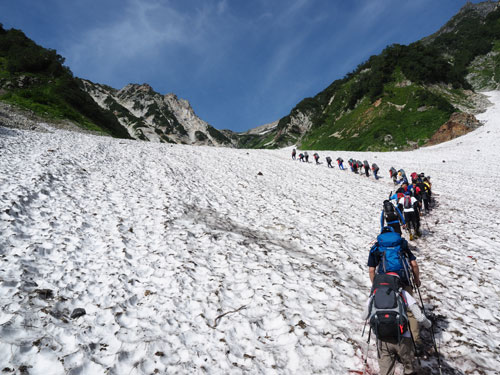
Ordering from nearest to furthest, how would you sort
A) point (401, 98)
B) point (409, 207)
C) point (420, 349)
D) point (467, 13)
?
point (420, 349) → point (409, 207) → point (401, 98) → point (467, 13)

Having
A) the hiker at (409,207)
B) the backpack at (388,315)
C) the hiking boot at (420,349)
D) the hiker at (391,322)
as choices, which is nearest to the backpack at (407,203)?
the hiker at (409,207)

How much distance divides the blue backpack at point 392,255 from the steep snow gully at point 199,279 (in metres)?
1.78

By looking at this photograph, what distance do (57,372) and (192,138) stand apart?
201m

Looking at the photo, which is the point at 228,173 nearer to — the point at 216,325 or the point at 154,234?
the point at 154,234

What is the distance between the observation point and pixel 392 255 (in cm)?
544

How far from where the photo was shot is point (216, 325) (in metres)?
5.63

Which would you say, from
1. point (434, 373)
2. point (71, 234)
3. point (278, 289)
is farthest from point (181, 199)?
point (434, 373)

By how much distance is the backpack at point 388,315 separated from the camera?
396 cm

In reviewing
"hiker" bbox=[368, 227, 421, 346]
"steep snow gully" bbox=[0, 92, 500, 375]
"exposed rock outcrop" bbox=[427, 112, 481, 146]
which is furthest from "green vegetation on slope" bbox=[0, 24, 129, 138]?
"exposed rock outcrop" bbox=[427, 112, 481, 146]

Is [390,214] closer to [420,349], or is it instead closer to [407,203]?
[420,349]

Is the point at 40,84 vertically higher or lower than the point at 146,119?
lower

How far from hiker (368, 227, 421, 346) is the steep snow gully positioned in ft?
5.33

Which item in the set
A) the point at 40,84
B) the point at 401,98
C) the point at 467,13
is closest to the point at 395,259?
the point at 40,84

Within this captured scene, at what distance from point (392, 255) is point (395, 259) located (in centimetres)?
10
